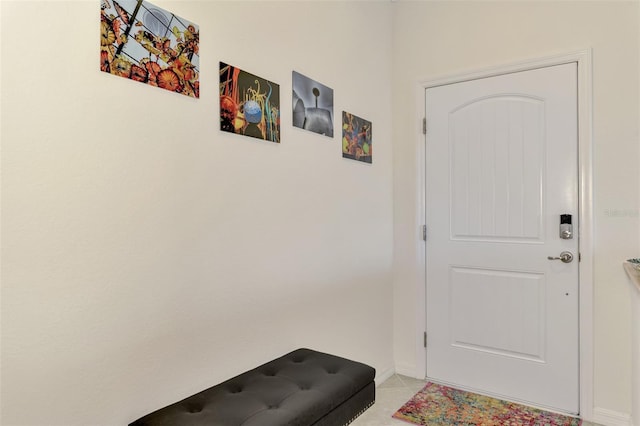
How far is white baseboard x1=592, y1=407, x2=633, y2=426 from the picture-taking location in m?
2.26

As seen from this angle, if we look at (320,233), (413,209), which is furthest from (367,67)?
(320,233)

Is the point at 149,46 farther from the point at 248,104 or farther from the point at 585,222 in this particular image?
the point at 585,222

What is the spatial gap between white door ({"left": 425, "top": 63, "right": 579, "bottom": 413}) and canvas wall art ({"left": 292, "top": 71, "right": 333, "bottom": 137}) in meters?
0.94

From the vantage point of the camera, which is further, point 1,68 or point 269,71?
point 269,71

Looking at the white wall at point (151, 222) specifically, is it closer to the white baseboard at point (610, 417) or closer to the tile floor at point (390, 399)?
the tile floor at point (390, 399)

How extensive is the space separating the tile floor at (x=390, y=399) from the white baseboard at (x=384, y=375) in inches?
0.8

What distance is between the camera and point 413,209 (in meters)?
2.92

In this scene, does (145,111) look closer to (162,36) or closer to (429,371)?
(162,36)

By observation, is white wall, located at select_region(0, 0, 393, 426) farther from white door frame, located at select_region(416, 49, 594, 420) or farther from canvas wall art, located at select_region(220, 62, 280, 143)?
white door frame, located at select_region(416, 49, 594, 420)

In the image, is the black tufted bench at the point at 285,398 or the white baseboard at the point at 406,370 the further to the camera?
the white baseboard at the point at 406,370

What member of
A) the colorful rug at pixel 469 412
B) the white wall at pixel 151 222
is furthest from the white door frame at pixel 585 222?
the white wall at pixel 151 222

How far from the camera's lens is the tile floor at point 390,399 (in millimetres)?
2303

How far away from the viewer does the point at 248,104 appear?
5.77 ft

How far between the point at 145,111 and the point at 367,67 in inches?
69.0
